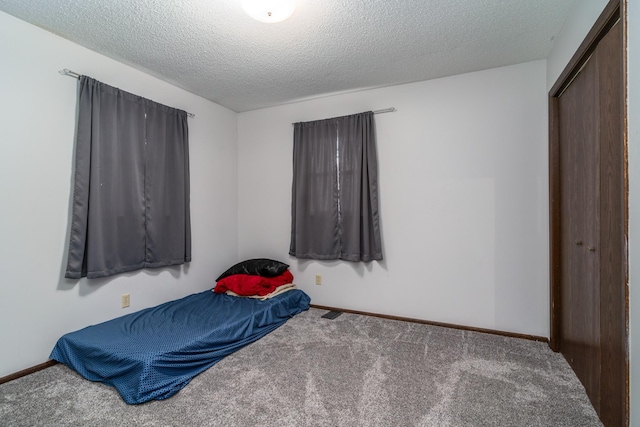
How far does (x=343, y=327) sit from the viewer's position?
9.28 feet

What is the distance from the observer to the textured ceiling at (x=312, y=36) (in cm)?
189

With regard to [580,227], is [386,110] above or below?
above

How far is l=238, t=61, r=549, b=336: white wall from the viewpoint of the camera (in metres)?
2.57

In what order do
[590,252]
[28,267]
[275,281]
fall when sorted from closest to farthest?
[590,252]
[28,267]
[275,281]

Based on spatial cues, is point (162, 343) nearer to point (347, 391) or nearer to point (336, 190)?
point (347, 391)

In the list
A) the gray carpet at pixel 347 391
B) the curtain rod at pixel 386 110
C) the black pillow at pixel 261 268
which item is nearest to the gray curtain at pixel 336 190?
the curtain rod at pixel 386 110

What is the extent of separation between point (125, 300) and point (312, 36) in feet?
8.70

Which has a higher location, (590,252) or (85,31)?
(85,31)

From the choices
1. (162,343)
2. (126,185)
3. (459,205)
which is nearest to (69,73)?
(126,185)

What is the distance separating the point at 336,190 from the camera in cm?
326

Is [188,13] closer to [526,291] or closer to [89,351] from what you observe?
[89,351]

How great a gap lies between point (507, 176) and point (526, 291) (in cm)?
100

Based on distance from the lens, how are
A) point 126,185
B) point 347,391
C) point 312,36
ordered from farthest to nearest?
point 126,185, point 312,36, point 347,391

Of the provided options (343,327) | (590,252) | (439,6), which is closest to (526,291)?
(590,252)
